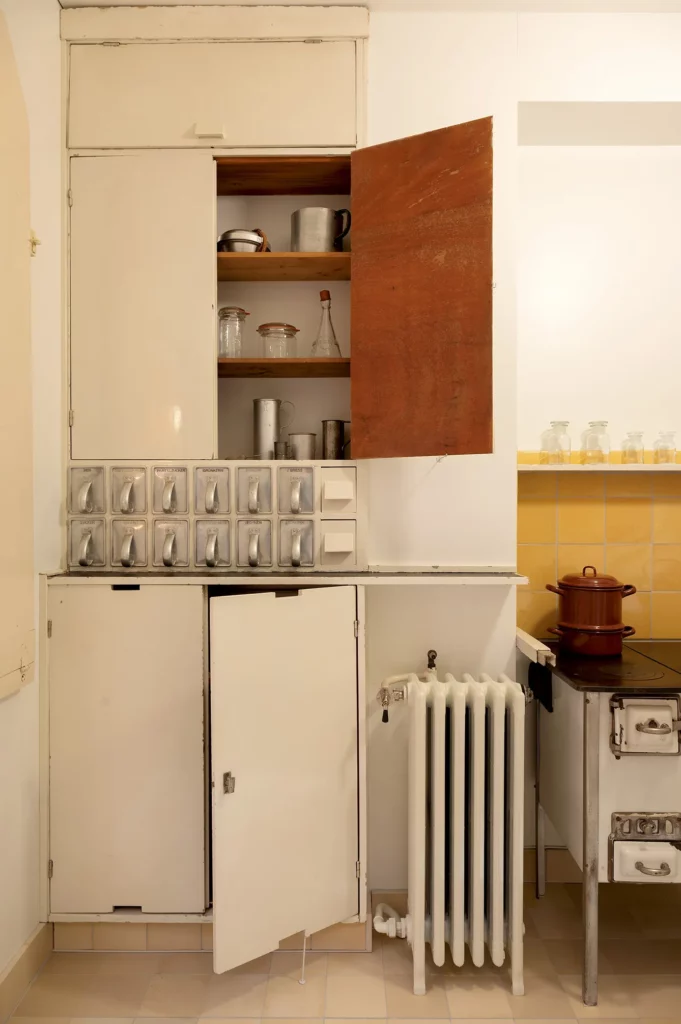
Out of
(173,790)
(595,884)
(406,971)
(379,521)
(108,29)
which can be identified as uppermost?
(108,29)

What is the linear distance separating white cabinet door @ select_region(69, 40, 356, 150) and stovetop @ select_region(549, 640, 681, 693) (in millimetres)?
1767

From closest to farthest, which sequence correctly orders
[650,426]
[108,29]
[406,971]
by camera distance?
[406,971] < [108,29] < [650,426]

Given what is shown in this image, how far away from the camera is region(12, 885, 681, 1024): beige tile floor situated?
66.3 inches

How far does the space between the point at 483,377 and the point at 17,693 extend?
5.26ft

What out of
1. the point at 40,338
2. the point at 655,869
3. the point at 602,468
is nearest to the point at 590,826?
the point at 655,869

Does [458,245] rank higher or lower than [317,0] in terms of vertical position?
lower

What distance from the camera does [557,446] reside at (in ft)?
7.49

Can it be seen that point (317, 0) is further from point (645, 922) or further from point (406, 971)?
point (645, 922)

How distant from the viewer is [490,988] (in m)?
1.78

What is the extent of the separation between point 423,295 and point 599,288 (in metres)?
0.96

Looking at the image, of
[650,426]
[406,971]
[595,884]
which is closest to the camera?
[595,884]

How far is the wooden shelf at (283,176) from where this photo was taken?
2.01 meters

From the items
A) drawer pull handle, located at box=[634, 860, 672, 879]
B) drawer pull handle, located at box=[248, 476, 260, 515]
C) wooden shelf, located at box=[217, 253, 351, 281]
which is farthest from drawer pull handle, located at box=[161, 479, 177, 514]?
drawer pull handle, located at box=[634, 860, 672, 879]

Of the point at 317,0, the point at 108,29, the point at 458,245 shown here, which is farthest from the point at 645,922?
the point at 108,29
